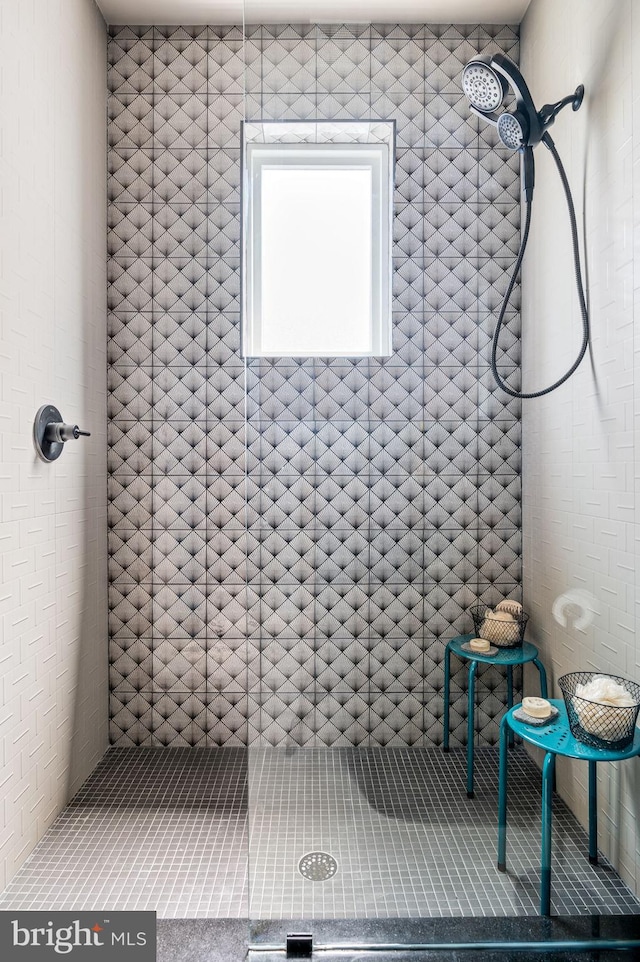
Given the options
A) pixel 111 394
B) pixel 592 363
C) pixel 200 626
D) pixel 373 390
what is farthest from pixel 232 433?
pixel 592 363

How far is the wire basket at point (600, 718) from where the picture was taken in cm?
129

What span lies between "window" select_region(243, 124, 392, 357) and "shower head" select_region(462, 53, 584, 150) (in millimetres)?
232

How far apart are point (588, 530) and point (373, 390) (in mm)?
599

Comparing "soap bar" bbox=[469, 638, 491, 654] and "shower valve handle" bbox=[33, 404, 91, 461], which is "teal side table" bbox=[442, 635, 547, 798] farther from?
"shower valve handle" bbox=[33, 404, 91, 461]

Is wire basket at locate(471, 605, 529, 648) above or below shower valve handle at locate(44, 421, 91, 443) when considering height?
below

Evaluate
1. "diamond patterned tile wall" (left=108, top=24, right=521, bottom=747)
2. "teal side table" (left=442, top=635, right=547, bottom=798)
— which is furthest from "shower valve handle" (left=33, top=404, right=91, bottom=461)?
"teal side table" (left=442, top=635, right=547, bottom=798)

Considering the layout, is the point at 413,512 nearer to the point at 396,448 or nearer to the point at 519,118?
the point at 396,448

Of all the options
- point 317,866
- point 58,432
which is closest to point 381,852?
point 317,866

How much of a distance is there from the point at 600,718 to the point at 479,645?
0.97ft

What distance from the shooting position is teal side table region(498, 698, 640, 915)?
130 cm

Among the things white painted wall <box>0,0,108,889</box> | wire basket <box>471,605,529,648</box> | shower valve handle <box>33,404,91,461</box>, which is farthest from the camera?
shower valve handle <box>33,404,91,461</box>

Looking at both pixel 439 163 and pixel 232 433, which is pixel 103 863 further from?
pixel 439 163

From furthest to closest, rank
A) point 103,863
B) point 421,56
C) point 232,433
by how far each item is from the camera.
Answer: point 232,433 < point 103,863 < point 421,56

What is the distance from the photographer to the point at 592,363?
135cm
